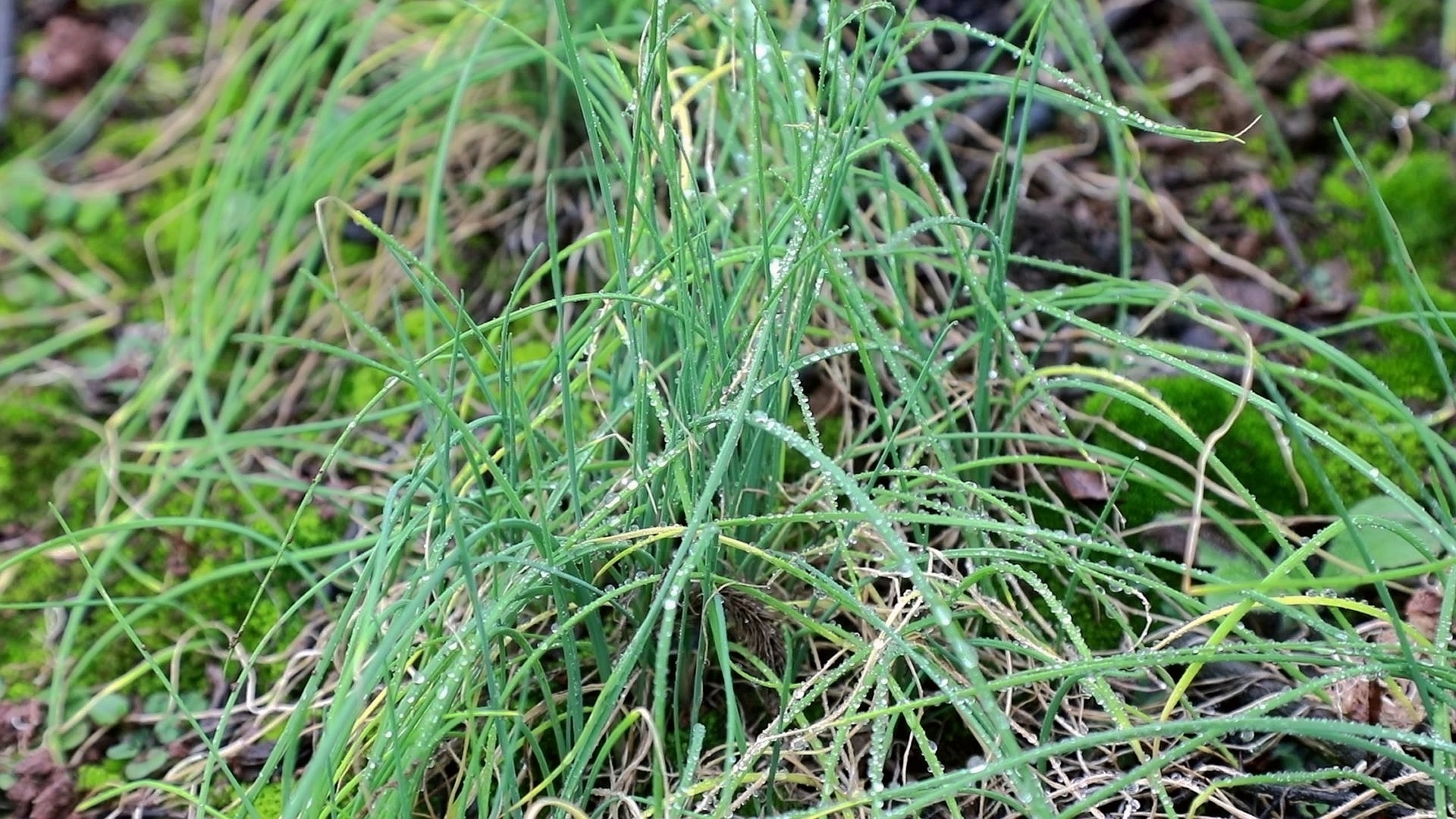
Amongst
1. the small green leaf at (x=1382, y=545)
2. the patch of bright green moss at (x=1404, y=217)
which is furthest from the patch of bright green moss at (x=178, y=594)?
the patch of bright green moss at (x=1404, y=217)

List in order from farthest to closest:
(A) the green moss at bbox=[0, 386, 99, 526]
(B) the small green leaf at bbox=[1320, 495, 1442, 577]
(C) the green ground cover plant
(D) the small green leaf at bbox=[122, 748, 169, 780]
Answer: (A) the green moss at bbox=[0, 386, 99, 526] → (D) the small green leaf at bbox=[122, 748, 169, 780] → (B) the small green leaf at bbox=[1320, 495, 1442, 577] → (C) the green ground cover plant

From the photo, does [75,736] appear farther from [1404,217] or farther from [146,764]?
[1404,217]

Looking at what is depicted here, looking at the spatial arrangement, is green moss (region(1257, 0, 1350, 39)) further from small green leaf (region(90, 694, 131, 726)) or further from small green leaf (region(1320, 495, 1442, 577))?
small green leaf (region(90, 694, 131, 726))

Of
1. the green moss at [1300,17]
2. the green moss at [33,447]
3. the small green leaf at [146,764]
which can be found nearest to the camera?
the small green leaf at [146,764]

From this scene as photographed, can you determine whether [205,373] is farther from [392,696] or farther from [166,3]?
[166,3]

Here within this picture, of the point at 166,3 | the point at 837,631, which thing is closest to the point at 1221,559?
the point at 837,631

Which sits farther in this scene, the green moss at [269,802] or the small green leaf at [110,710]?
the small green leaf at [110,710]

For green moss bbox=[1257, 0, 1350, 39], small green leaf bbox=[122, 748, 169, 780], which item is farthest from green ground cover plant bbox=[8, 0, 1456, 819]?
green moss bbox=[1257, 0, 1350, 39]

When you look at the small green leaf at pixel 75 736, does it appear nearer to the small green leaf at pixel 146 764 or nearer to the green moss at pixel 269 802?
the small green leaf at pixel 146 764
